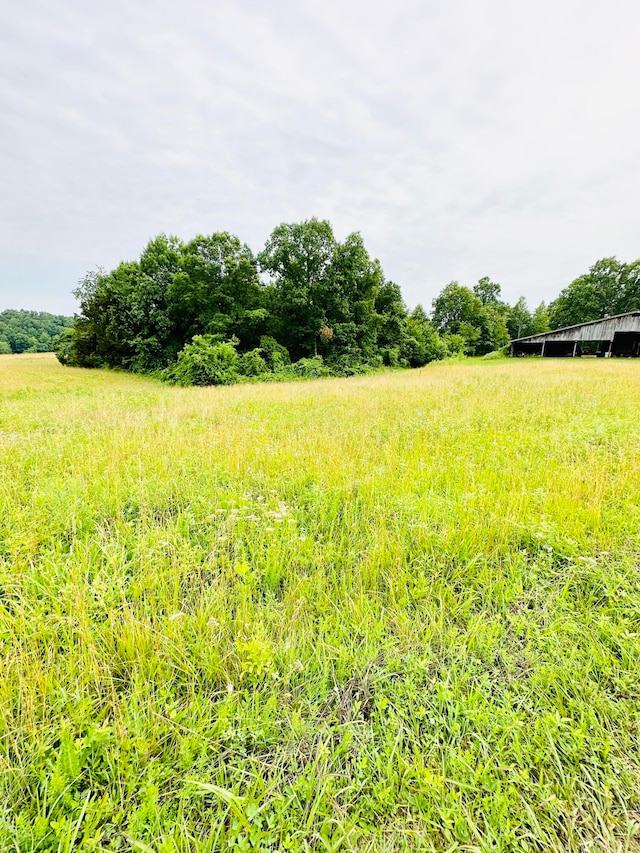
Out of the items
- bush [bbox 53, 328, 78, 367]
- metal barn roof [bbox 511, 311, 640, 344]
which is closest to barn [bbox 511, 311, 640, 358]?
metal barn roof [bbox 511, 311, 640, 344]

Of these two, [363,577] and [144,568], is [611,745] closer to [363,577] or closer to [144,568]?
[363,577]

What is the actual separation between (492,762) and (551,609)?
1040mm

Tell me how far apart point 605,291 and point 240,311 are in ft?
173

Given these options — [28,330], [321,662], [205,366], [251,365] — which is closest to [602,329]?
[251,365]

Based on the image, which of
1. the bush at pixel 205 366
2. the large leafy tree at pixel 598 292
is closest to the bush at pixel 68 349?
the bush at pixel 205 366

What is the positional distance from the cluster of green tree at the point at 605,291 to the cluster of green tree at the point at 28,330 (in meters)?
81.6

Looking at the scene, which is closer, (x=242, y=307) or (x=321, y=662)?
(x=321, y=662)

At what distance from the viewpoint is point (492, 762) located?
131cm

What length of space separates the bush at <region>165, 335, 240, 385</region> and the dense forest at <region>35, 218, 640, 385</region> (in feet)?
0.20

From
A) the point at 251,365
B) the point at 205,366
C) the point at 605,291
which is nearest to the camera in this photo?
the point at 205,366

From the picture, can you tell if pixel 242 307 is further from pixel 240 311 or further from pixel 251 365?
pixel 251 365

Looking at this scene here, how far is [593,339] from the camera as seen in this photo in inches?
1150

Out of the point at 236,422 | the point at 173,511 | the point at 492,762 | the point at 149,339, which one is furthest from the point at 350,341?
the point at 492,762

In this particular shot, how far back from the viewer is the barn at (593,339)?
1072 inches
